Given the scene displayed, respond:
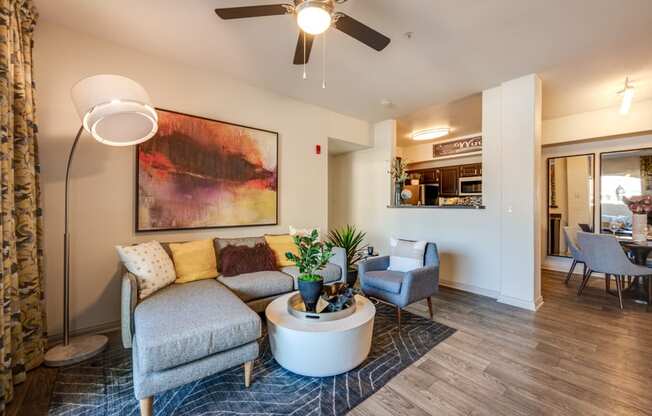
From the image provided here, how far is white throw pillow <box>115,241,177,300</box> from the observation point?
2.12 m

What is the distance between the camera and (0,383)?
1.48 metres

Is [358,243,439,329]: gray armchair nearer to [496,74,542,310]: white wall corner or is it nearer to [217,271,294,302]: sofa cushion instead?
[217,271,294,302]: sofa cushion

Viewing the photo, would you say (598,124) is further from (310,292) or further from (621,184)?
(310,292)

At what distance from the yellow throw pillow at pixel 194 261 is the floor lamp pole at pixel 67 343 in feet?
2.36

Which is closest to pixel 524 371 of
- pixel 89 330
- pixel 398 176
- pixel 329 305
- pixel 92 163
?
pixel 329 305

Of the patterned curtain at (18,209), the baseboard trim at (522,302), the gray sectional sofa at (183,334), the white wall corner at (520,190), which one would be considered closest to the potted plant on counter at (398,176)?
the white wall corner at (520,190)

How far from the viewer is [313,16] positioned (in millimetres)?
1668

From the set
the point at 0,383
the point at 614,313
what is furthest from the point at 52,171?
the point at 614,313

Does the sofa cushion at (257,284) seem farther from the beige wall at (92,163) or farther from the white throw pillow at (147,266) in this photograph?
the beige wall at (92,163)

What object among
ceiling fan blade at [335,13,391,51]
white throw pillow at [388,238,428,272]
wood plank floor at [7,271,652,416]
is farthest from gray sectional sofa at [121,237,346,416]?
ceiling fan blade at [335,13,391,51]

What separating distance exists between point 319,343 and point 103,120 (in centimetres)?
223

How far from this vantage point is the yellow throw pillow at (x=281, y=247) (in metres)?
3.14

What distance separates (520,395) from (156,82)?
13.2ft

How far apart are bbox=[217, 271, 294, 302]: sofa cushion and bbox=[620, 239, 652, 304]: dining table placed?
4106mm
